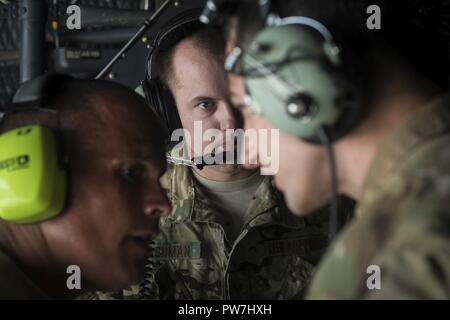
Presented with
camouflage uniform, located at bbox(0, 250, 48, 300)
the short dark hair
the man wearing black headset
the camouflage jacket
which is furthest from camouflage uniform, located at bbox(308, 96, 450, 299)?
the short dark hair

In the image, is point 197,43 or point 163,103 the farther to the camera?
point 197,43

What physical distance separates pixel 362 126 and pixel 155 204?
0.54m

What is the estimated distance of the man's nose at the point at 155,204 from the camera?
4.22 ft

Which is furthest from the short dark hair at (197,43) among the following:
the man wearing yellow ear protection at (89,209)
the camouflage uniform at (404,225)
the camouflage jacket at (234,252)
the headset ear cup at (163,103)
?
the camouflage uniform at (404,225)

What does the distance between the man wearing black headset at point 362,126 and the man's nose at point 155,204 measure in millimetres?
351

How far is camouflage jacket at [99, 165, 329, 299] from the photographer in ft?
6.28

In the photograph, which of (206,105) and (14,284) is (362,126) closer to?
(14,284)

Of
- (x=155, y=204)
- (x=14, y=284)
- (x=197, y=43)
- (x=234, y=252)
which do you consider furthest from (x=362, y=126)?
(x=197, y=43)

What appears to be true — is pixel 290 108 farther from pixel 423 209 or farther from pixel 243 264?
pixel 243 264

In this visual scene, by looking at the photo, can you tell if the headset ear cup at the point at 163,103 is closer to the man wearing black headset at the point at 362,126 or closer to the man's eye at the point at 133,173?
the man's eye at the point at 133,173

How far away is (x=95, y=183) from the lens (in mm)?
1220

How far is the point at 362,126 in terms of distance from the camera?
955mm

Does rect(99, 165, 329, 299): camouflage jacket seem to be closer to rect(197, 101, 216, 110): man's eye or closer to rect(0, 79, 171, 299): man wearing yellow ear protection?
rect(197, 101, 216, 110): man's eye
